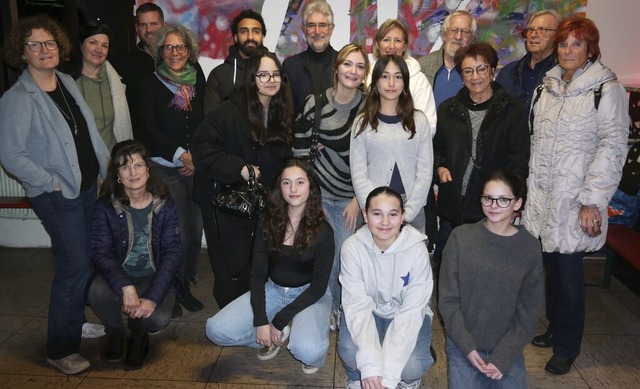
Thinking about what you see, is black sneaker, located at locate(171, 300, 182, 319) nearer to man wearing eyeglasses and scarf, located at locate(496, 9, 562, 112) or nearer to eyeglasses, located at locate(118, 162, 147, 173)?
eyeglasses, located at locate(118, 162, 147, 173)

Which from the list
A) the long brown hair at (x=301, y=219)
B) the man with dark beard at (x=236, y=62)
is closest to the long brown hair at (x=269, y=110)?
the long brown hair at (x=301, y=219)

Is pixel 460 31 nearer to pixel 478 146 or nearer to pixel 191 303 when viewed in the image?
pixel 478 146

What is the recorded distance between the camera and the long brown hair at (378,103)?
9.73ft

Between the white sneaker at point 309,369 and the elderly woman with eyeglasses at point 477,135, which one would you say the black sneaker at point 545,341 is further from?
the white sneaker at point 309,369

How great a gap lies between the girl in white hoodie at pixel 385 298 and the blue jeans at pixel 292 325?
17cm

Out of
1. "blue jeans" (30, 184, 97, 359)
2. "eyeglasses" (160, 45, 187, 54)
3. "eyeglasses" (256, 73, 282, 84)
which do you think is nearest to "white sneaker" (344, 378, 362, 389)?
"blue jeans" (30, 184, 97, 359)

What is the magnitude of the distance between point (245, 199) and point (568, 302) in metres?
1.77

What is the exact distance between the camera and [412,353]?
2691 mm

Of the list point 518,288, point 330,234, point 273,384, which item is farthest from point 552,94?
point 273,384

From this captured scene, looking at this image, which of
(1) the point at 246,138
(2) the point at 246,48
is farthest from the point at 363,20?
(1) the point at 246,138

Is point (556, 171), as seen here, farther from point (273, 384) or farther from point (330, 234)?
point (273, 384)

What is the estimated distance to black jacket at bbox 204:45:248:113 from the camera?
3621mm

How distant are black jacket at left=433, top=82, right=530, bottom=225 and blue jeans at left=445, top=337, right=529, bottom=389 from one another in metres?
0.81

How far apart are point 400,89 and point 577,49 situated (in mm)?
872
